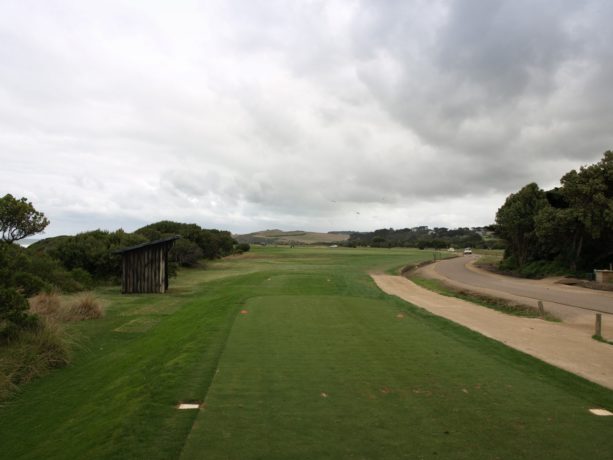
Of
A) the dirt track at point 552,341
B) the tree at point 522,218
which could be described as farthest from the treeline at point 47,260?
the tree at point 522,218

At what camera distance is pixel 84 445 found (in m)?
6.07

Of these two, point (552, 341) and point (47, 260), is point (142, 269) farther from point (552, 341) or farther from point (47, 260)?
point (552, 341)

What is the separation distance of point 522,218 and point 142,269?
126 feet

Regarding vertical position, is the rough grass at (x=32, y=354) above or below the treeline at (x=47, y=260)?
below

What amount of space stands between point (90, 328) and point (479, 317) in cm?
1451

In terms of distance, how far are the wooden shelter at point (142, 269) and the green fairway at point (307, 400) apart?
15.0 metres

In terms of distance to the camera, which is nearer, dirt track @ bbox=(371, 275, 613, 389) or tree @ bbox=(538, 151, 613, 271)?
dirt track @ bbox=(371, 275, 613, 389)

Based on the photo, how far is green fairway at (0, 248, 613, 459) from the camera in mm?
5457

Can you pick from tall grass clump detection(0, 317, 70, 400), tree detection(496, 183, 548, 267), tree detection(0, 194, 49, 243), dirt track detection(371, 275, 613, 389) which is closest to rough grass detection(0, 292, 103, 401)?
tall grass clump detection(0, 317, 70, 400)

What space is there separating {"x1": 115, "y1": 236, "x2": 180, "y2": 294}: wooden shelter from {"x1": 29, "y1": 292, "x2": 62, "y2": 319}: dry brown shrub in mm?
9344

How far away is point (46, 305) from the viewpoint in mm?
17766

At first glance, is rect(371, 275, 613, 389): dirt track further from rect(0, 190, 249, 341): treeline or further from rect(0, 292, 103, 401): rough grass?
rect(0, 190, 249, 341): treeline

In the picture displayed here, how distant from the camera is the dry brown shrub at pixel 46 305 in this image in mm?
17125

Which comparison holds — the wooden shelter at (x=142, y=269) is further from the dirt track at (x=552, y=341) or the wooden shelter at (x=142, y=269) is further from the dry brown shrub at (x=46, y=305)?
the dirt track at (x=552, y=341)
